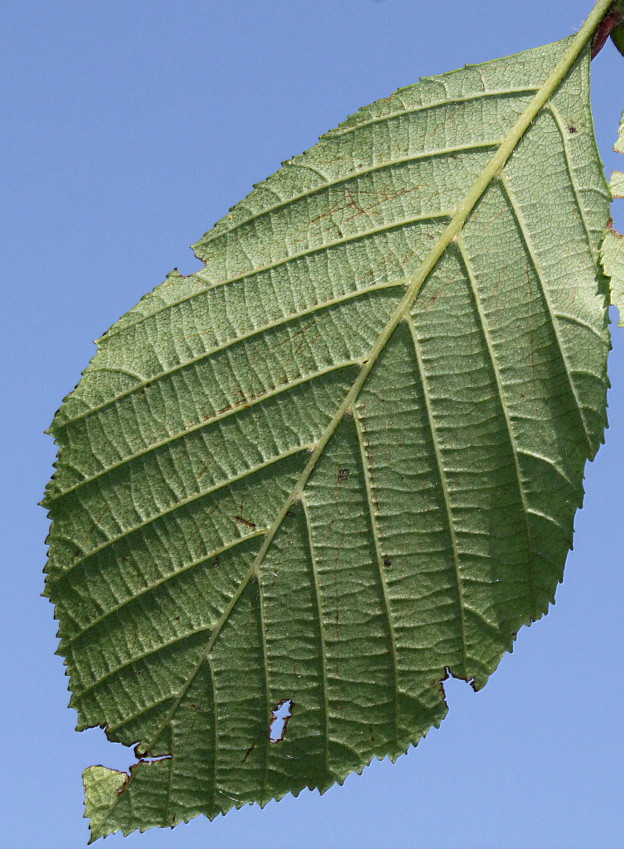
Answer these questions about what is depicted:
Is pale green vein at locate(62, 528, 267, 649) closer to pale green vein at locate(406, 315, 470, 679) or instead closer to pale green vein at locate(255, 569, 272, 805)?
pale green vein at locate(255, 569, 272, 805)

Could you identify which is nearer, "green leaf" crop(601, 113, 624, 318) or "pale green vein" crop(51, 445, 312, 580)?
"green leaf" crop(601, 113, 624, 318)

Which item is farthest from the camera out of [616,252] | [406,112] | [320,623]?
[406,112]

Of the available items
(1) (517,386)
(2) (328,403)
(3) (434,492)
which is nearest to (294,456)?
(2) (328,403)

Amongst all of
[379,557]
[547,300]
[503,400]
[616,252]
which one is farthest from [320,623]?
[616,252]

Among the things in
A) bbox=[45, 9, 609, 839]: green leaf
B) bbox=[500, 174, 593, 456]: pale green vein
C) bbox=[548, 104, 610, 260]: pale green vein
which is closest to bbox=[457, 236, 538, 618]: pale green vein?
bbox=[45, 9, 609, 839]: green leaf

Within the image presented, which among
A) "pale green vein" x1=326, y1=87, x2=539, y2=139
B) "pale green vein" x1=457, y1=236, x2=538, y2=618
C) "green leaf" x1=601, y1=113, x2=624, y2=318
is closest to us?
"green leaf" x1=601, y1=113, x2=624, y2=318

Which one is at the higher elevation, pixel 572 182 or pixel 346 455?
pixel 572 182

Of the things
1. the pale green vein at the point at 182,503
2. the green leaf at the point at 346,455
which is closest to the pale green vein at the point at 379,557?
the green leaf at the point at 346,455

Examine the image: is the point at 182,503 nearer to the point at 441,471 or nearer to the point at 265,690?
the point at 265,690

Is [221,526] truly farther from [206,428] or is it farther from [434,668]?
[434,668]
